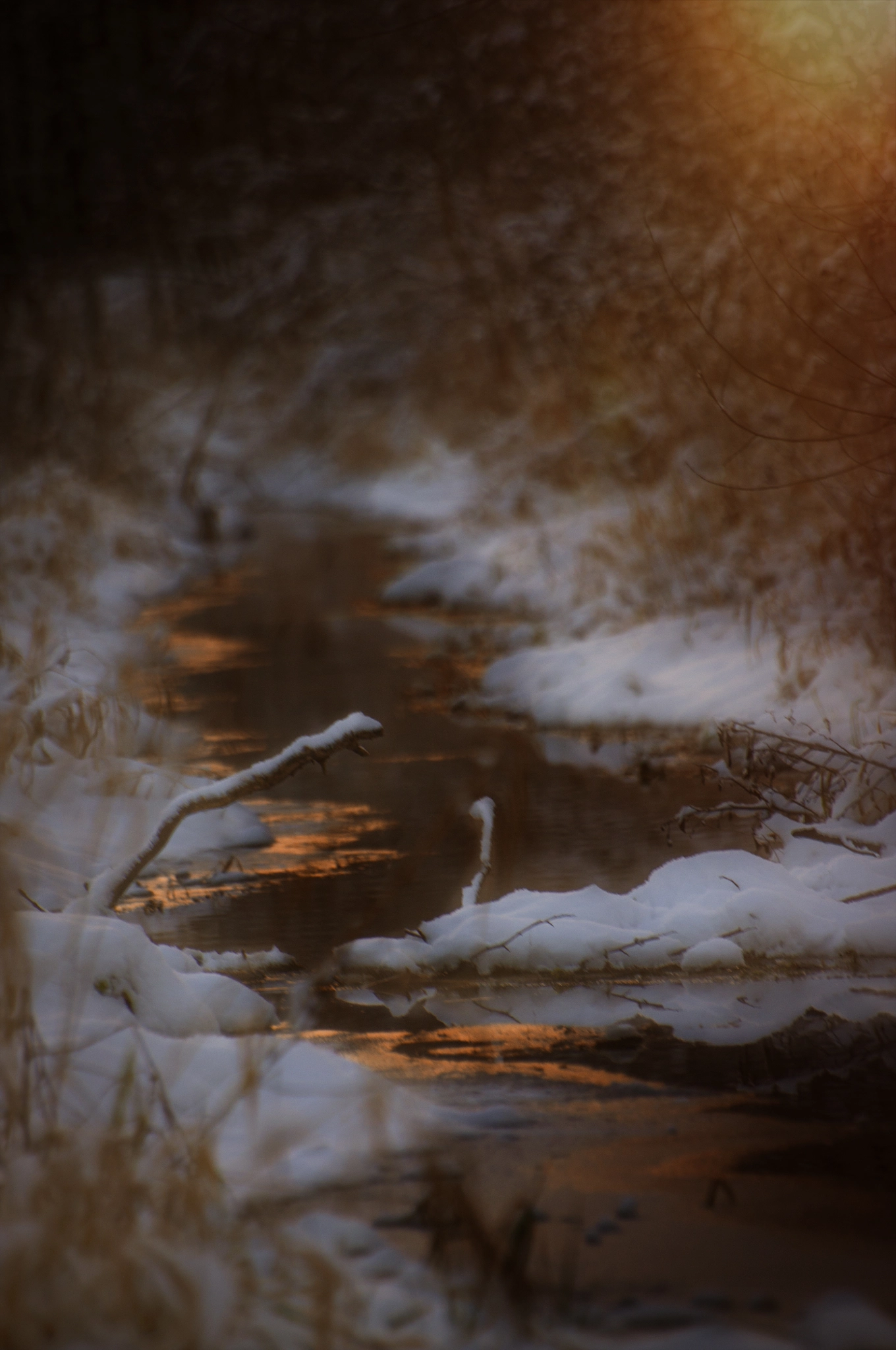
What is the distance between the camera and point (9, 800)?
7648mm

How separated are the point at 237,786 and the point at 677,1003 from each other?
1.58m

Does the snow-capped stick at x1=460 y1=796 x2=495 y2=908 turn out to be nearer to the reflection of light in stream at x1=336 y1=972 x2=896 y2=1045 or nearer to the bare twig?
the bare twig

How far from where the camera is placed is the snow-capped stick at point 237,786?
562 centimetres

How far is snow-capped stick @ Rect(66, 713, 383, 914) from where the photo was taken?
5.62 meters

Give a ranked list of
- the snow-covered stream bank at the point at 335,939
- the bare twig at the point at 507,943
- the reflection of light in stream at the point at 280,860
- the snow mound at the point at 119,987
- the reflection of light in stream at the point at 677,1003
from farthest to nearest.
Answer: the reflection of light in stream at the point at 280,860 < the bare twig at the point at 507,943 < the reflection of light in stream at the point at 677,1003 < the snow mound at the point at 119,987 < the snow-covered stream bank at the point at 335,939

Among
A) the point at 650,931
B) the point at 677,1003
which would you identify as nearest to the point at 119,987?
the point at 677,1003

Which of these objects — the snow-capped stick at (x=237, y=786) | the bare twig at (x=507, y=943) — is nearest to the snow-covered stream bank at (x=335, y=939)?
the bare twig at (x=507, y=943)

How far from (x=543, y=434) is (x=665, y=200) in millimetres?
4748

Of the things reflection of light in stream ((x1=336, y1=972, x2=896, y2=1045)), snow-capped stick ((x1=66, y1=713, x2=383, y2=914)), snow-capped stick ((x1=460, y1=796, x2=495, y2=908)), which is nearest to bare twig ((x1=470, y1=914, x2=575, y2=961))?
reflection of light in stream ((x1=336, y1=972, x2=896, y2=1045))

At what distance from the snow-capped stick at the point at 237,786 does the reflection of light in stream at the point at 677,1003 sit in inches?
31.9

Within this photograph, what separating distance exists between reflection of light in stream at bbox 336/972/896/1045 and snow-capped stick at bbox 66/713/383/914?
0.81 metres

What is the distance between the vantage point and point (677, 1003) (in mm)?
5824

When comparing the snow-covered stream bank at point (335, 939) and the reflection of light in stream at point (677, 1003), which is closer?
the snow-covered stream bank at point (335, 939)

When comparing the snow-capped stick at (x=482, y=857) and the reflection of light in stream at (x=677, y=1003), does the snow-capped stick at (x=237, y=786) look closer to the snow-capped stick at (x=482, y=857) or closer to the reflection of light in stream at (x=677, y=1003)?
the reflection of light in stream at (x=677, y=1003)
